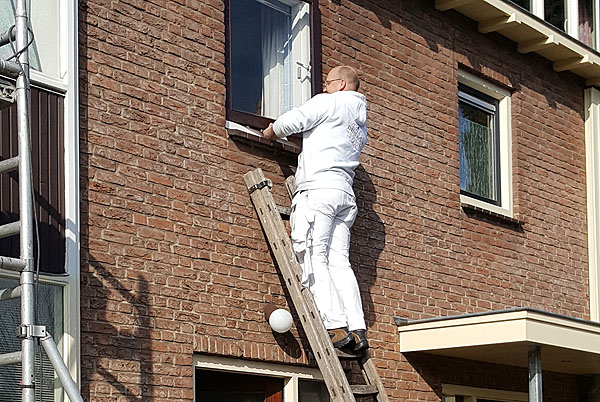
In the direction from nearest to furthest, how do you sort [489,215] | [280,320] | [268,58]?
[280,320] < [268,58] < [489,215]

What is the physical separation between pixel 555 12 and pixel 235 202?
6135 mm

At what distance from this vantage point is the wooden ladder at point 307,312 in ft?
26.3

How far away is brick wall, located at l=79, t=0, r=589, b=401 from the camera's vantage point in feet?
25.6

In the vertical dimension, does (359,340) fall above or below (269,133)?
below

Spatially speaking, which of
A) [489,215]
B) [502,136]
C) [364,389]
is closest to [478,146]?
[502,136]

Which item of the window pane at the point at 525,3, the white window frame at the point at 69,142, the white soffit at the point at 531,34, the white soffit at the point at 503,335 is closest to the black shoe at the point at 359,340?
the white soffit at the point at 503,335

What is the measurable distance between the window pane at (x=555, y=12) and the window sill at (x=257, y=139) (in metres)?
5.04

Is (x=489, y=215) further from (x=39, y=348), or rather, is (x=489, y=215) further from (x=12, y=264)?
(x=12, y=264)

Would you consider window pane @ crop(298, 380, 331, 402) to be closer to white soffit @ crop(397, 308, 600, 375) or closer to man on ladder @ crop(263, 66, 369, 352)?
man on ladder @ crop(263, 66, 369, 352)

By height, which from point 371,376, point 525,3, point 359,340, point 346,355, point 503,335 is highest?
point 525,3

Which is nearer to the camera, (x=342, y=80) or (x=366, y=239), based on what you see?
(x=342, y=80)

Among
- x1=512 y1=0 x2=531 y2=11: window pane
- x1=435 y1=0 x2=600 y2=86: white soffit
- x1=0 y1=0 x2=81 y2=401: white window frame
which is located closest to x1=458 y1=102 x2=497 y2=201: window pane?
x1=435 y1=0 x2=600 y2=86: white soffit

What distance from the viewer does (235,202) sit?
28.7 feet

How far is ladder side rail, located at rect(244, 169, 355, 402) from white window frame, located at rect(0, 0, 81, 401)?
1.65 metres
